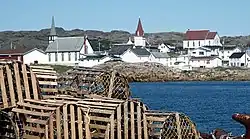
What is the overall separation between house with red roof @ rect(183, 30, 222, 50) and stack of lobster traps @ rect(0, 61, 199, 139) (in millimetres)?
102720

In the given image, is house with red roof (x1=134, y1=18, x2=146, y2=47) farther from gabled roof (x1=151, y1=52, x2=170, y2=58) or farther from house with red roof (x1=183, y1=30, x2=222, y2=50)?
gabled roof (x1=151, y1=52, x2=170, y2=58)

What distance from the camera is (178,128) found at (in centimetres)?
1108

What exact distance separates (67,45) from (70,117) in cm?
7865

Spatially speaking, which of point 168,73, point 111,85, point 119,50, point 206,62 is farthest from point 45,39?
point 111,85

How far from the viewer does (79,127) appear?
10.8 m

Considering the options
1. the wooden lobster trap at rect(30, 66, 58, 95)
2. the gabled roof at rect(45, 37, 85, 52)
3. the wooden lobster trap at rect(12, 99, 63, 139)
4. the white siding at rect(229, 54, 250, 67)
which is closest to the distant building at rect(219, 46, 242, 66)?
the white siding at rect(229, 54, 250, 67)

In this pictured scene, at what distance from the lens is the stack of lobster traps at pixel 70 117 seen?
10.8 meters

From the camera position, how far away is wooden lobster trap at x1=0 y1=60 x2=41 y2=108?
11898mm

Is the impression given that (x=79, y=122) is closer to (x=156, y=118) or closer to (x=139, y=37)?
(x=156, y=118)

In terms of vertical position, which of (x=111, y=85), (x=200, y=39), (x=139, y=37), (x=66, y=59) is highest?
(x=139, y=37)

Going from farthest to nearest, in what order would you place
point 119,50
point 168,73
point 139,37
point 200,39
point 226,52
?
point 200,39 < point 139,37 < point 226,52 < point 119,50 < point 168,73

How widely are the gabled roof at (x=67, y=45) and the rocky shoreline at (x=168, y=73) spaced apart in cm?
761

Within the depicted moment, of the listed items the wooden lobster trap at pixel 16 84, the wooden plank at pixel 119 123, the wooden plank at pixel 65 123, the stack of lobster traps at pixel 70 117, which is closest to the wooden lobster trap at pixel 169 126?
the stack of lobster traps at pixel 70 117

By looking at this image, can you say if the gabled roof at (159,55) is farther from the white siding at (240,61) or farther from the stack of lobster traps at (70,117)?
the stack of lobster traps at (70,117)
